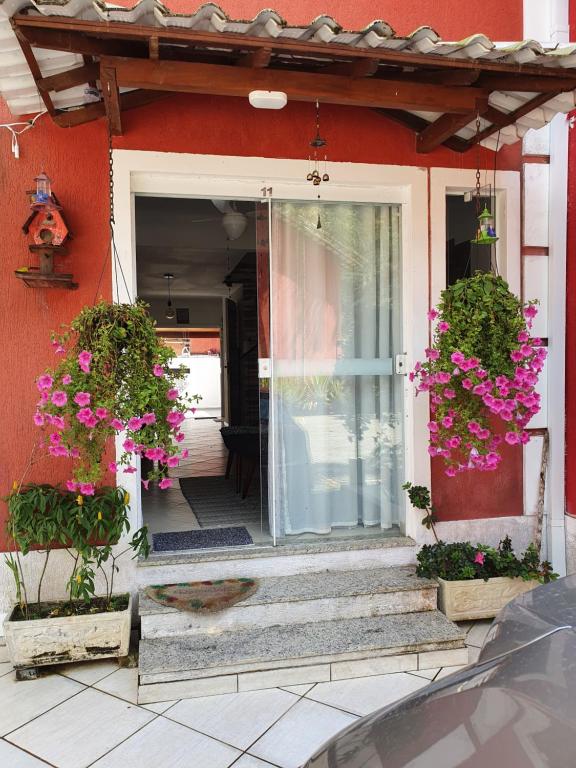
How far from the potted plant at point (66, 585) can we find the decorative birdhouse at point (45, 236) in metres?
1.06

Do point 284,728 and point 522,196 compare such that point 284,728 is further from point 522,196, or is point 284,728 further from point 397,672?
point 522,196

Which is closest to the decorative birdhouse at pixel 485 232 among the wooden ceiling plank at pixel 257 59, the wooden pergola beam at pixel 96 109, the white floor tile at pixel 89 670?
the wooden ceiling plank at pixel 257 59

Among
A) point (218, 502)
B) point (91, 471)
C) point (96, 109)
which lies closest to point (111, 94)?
point (96, 109)

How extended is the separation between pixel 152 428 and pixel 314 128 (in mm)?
1996

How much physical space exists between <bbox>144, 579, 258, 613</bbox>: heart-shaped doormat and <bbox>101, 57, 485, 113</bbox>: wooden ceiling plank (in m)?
2.45

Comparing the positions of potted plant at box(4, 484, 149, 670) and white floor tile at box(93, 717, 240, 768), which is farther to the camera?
potted plant at box(4, 484, 149, 670)

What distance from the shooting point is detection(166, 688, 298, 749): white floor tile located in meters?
2.39

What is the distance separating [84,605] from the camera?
3.05 m

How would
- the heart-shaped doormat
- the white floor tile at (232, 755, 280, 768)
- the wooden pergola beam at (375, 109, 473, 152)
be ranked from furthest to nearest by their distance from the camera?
the wooden pergola beam at (375, 109, 473, 152), the heart-shaped doormat, the white floor tile at (232, 755, 280, 768)

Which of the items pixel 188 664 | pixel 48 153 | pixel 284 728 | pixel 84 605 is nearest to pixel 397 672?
pixel 284 728

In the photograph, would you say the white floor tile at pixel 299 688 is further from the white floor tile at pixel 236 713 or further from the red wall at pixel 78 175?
the red wall at pixel 78 175

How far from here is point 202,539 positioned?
3.69m

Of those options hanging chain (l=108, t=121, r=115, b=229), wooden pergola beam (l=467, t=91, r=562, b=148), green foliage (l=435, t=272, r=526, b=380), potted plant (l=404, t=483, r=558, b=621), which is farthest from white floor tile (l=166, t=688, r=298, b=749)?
wooden pergola beam (l=467, t=91, r=562, b=148)

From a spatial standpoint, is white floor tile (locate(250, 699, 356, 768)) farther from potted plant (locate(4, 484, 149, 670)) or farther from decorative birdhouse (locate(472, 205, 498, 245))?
decorative birdhouse (locate(472, 205, 498, 245))
